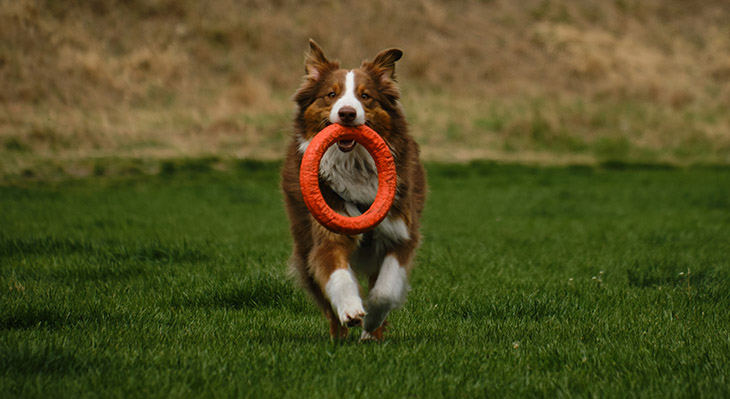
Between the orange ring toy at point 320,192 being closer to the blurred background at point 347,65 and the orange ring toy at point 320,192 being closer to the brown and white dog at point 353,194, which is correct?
the brown and white dog at point 353,194

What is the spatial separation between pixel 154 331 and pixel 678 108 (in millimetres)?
26684

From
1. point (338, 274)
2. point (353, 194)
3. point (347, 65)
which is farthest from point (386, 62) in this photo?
point (347, 65)

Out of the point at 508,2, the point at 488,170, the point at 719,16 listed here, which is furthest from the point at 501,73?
the point at 719,16

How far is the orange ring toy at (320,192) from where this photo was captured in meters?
4.49

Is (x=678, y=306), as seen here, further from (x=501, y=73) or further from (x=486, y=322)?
(x=501, y=73)

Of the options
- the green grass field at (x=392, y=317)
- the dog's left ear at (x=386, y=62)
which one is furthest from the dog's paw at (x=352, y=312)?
the dog's left ear at (x=386, y=62)

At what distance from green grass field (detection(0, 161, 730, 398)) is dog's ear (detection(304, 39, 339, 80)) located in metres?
1.78

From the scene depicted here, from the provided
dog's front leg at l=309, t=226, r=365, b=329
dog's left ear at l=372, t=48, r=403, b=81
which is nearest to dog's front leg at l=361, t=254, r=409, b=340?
dog's front leg at l=309, t=226, r=365, b=329

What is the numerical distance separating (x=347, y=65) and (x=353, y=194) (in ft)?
73.9

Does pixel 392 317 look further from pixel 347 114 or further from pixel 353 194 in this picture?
pixel 347 114

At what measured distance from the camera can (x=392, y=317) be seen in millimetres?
5539

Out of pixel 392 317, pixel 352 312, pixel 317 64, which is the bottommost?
pixel 392 317

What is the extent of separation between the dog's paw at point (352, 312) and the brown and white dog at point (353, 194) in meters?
0.04

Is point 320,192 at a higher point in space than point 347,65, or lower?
higher
